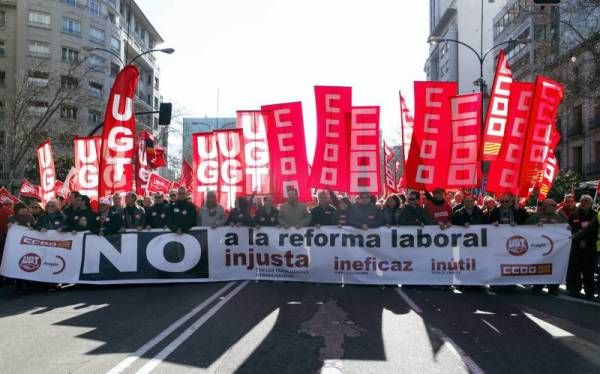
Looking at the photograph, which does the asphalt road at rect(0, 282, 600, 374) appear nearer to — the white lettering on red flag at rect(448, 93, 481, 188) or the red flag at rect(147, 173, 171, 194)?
the white lettering on red flag at rect(448, 93, 481, 188)

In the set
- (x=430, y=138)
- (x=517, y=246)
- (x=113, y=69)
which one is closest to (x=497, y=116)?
(x=430, y=138)

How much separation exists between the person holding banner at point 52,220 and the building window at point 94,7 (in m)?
54.8

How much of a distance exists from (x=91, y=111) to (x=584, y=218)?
5404 centimetres

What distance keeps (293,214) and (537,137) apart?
516cm

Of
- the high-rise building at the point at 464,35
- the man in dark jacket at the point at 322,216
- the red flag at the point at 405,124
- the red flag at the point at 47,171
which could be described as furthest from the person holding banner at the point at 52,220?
the high-rise building at the point at 464,35

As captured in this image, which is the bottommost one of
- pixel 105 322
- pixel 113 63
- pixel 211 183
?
pixel 105 322

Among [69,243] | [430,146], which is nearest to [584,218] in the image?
[430,146]

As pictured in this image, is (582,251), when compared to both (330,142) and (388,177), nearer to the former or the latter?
(330,142)

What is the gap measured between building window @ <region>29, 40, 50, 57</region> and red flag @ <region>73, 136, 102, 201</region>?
4628 centimetres

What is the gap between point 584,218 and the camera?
446 inches

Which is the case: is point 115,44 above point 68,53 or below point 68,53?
above

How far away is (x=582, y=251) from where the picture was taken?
11047mm

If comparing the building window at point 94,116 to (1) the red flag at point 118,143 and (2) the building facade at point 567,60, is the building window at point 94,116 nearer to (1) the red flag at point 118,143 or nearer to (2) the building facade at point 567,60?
(2) the building facade at point 567,60

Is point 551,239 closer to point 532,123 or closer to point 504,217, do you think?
point 504,217
